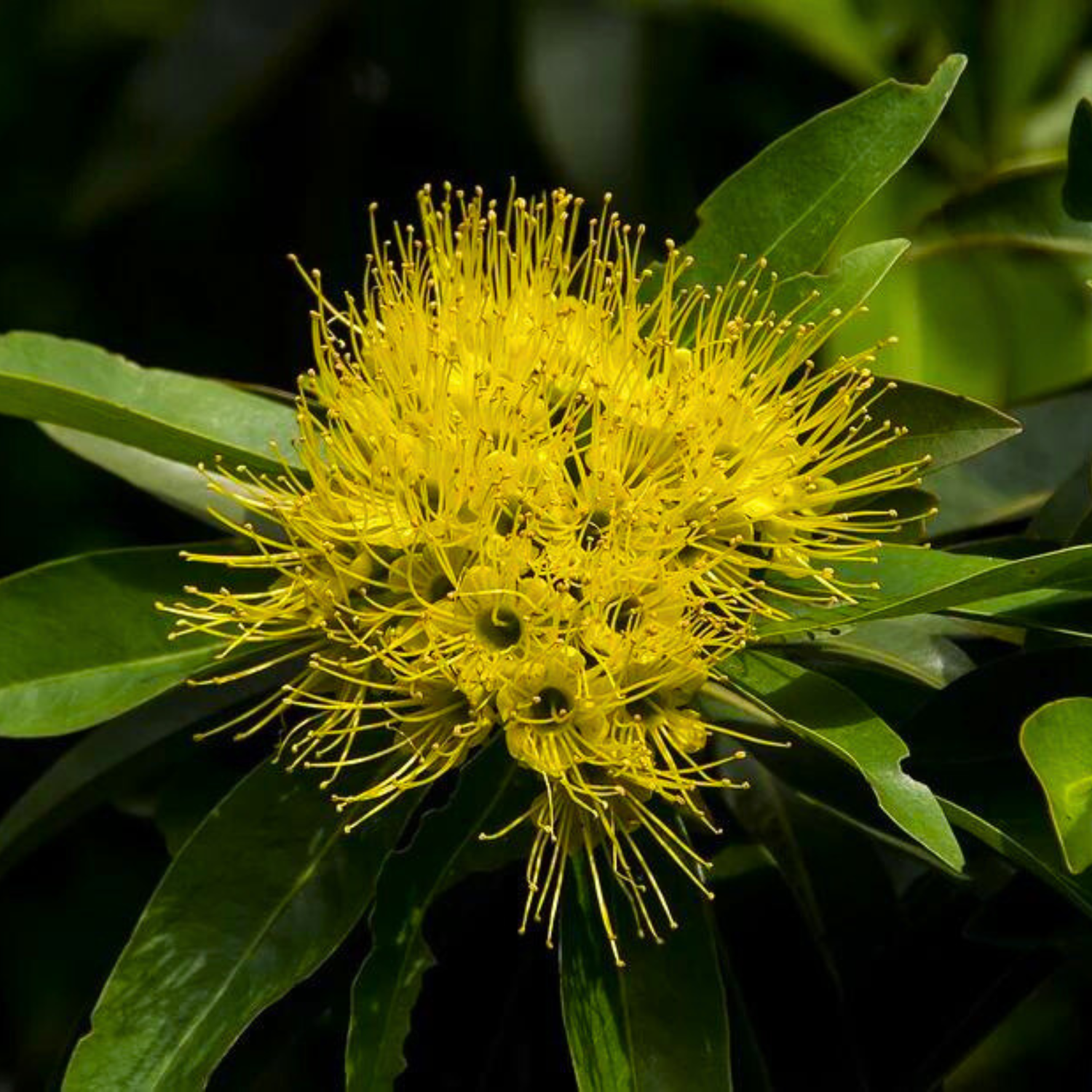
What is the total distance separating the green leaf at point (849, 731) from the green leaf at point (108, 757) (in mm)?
425

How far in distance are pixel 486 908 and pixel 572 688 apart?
418 mm

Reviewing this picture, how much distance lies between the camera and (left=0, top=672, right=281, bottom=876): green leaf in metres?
1.61

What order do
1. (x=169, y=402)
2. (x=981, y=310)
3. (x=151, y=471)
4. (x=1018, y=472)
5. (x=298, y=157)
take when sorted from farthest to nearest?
(x=298, y=157) < (x=981, y=310) < (x=1018, y=472) < (x=151, y=471) < (x=169, y=402)

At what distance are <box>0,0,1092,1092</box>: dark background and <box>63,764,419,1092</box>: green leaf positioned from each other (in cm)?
17

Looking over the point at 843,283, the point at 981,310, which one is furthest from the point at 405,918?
the point at 981,310

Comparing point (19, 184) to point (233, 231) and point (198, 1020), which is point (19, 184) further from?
point (198, 1020)

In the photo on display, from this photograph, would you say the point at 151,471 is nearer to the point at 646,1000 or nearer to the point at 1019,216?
the point at 646,1000

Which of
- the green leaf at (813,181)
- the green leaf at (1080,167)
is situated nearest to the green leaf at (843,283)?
the green leaf at (813,181)

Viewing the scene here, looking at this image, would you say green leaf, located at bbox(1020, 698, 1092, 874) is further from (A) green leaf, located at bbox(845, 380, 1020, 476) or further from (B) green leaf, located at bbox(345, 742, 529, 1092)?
(B) green leaf, located at bbox(345, 742, 529, 1092)

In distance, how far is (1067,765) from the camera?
3.94 feet

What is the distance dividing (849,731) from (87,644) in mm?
530

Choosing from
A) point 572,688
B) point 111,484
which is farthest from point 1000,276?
point 111,484

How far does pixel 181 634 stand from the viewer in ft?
4.60

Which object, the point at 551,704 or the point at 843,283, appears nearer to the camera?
the point at 551,704
